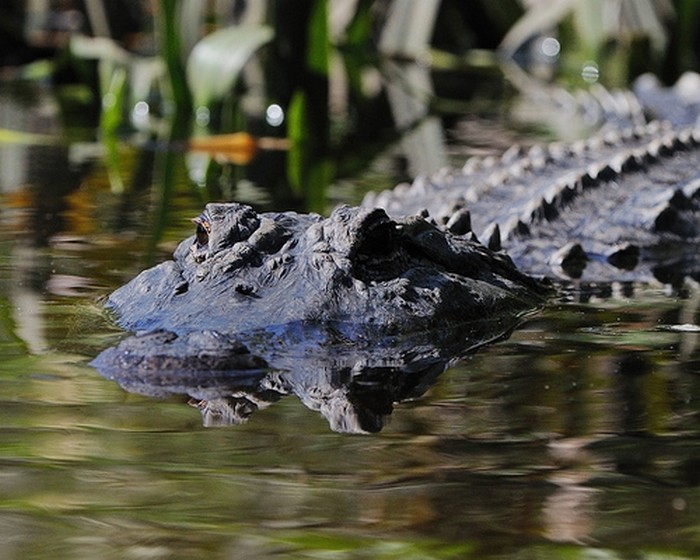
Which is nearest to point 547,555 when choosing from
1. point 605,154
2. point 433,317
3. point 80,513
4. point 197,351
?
point 80,513

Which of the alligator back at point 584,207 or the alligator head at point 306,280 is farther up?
the alligator back at point 584,207

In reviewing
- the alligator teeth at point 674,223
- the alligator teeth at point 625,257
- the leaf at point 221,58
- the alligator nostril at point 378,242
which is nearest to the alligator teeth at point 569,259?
the alligator teeth at point 625,257

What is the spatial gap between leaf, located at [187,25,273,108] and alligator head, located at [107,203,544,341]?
12.1 feet

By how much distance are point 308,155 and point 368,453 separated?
188 inches

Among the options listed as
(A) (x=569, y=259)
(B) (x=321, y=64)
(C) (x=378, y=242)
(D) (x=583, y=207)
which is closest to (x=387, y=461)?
(C) (x=378, y=242)

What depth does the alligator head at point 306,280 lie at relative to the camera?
324 cm

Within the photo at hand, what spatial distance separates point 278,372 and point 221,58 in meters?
4.41

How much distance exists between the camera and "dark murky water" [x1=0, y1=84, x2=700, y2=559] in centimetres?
209

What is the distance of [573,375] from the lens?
3164 mm

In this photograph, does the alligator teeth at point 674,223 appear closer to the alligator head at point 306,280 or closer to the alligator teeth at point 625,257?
the alligator teeth at point 625,257

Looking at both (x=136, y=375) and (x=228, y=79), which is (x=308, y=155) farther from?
(x=136, y=375)

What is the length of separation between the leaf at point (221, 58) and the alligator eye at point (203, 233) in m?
3.77

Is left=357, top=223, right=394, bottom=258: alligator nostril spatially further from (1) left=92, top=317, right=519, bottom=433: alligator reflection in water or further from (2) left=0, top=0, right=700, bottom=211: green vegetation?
(2) left=0, top=0, right=700, bottom=211: green vegetation

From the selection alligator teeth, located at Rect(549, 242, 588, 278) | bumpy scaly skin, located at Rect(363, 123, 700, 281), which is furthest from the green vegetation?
alligator teeth, located at Rect(549, 242, 588, 278)
